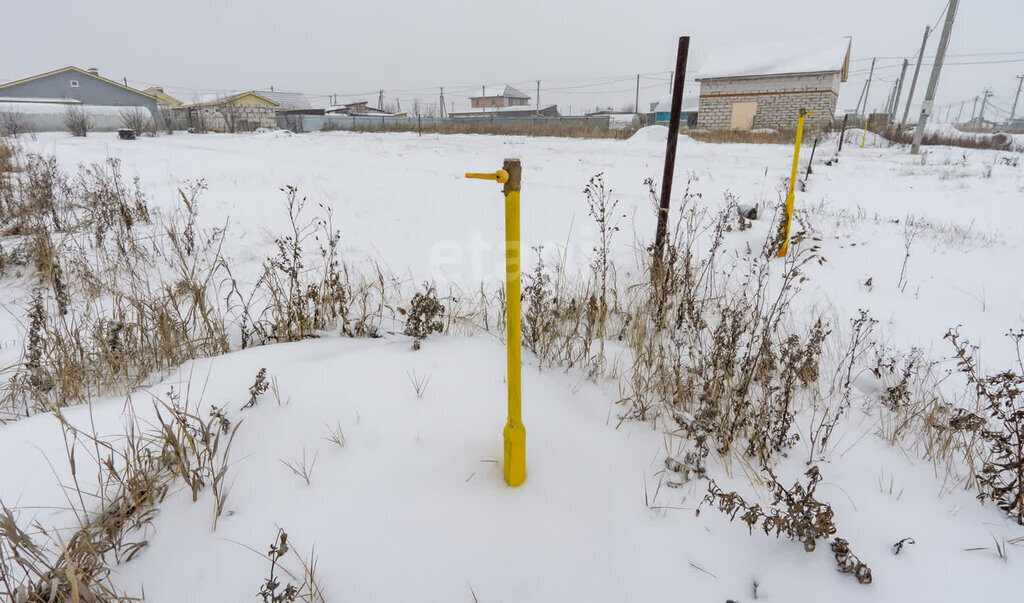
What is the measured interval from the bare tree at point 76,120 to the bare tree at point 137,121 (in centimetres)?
165

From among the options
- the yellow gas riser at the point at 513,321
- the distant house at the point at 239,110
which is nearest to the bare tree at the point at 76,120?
the distant house at the point at 239,110

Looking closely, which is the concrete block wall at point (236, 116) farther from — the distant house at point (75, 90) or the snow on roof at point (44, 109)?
the snow on roof at point (44, 109)

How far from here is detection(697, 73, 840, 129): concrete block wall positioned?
24.7m

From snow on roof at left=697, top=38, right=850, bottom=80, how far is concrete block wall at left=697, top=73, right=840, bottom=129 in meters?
0.36

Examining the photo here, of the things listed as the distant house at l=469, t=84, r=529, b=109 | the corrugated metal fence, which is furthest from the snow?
the corrugated metal fence

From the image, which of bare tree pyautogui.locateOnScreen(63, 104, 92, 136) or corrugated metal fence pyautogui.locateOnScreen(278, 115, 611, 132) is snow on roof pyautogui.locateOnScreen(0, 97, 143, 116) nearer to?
bare tree pyautogui.locateOnScreen(63, 104, 92, 136)

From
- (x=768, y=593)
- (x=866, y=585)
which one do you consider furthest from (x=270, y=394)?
(x=866, y=585)

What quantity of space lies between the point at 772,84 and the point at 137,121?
34825 millimetres

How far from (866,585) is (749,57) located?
110 ft

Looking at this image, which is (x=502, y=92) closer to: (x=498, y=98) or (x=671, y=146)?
(x=498, y=98)

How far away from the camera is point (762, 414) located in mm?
1869

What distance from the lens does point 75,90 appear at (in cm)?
3466

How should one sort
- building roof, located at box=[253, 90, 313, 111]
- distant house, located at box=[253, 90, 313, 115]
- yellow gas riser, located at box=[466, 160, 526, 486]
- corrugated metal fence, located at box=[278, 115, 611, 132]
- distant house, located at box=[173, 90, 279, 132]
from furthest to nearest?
building roof, located at box=[253, 90, 313, 111]
distant house, located at box=[253, 90, 313, 115]
distant house, located at box=[173, 90, 279, 132]
corrugated metal fence, located at box=[278, 115, 611, 132]
yellow gas riser, located at box=[466, 160, 526, 486]

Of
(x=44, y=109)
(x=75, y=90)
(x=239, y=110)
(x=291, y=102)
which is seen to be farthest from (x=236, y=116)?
(x=291, y=102)
